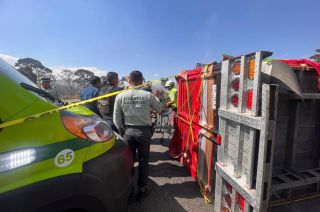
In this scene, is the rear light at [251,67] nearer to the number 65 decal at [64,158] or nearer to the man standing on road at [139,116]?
the man standing on road at [139,116]

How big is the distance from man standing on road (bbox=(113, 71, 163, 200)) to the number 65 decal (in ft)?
5.64

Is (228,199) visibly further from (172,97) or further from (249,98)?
(172,97)

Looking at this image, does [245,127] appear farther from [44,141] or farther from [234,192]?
[44,141]

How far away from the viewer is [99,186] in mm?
1802

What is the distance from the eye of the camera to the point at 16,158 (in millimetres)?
Answer: 1420

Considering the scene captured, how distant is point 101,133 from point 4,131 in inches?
31.1

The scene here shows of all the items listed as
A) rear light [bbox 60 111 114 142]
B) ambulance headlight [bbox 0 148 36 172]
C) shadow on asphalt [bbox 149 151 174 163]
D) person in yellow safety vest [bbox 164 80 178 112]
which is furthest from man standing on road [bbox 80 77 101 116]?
ambulance headlight [bbox 0 148 36 172]

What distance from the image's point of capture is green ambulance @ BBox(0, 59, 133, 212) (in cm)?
141

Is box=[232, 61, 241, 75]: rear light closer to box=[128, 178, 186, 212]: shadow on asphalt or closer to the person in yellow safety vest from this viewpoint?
box=[128, 178, 186, 212]: shadow on asphalt

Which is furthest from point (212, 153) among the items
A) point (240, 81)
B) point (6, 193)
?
point (6, 193)

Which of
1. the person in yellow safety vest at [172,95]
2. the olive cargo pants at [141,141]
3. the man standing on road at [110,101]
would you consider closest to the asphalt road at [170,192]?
the olive cargo pants at [141,141]

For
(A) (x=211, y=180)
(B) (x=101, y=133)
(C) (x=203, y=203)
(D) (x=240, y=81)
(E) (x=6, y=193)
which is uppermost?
(D) (x=240, y=81)

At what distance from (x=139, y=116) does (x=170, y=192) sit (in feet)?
4.41

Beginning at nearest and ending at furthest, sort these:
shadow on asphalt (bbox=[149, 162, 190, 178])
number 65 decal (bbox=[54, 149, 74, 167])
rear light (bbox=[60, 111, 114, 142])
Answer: number 65 decal (bbox=[54, 149, 74, 167])
rear light (bbox=[60, 111, 114, 142])
shadow on asphalt (bbox=[149, 162, 190, 178])
